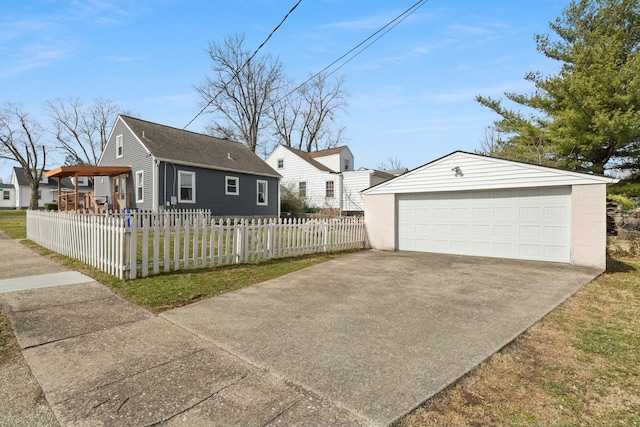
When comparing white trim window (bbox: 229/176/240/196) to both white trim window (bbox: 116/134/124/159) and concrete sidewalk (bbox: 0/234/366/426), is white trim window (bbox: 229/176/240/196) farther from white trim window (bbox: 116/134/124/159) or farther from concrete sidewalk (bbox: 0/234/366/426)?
concrete sidewalk (bbox: 0/234/366/426)

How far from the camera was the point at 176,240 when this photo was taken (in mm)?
6344

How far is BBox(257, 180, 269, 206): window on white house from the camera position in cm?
2122

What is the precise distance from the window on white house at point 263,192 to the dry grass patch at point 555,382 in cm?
1849

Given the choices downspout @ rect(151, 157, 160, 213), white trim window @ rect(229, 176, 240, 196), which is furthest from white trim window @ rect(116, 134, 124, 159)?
white trim window @ rect(229, 176, 240, 196)

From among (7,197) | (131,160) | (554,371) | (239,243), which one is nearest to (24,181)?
(7,197)

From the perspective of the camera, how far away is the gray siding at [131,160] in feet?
53.7

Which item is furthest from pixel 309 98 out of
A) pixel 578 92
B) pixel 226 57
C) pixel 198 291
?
pixel 198 291

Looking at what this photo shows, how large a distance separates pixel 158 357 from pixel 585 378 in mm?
3787

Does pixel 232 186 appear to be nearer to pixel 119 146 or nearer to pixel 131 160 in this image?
pixel 131 160

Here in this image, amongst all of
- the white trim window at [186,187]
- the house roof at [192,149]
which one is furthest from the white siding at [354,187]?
the white trim window at [186,187]

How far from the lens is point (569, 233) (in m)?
8.34

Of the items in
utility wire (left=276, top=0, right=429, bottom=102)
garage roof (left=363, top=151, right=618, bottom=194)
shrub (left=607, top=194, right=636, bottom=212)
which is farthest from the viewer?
shrub (left=607, top=194, right=636, bottom=212)

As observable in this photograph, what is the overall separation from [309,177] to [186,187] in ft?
37.8

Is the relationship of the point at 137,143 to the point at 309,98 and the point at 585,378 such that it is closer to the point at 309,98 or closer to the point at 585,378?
the point at 585,378
